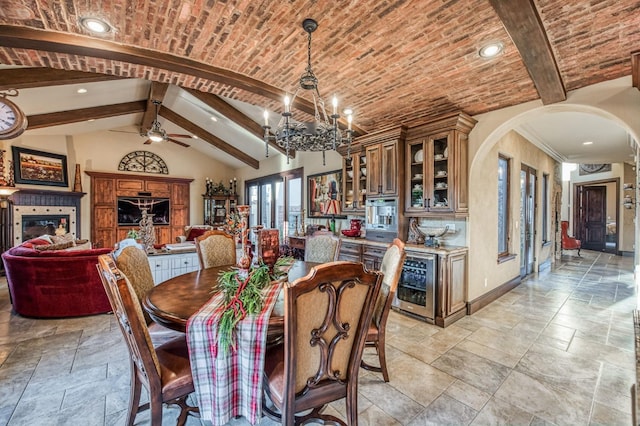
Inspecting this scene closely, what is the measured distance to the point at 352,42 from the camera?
2.51 meters

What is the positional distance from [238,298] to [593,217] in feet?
40.8

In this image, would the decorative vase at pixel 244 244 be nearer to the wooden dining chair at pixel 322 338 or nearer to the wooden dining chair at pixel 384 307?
the wooden dining chair at pixel 322 338

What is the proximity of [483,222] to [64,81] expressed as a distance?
6.15 metres

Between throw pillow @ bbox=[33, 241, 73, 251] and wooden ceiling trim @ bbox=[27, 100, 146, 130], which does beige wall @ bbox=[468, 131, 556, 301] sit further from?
wooden ceiling trim @ bbox=[27, 100, 146, 130]

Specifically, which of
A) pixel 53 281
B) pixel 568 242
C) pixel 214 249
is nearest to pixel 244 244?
pixel 214 249

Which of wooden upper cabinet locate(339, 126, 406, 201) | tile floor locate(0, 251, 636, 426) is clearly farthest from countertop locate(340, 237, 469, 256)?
tile floor locate(0, 251, 636, 426)

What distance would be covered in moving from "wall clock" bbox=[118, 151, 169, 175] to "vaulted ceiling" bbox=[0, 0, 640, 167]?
17.1 ft

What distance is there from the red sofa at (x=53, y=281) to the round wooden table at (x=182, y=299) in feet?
6.68

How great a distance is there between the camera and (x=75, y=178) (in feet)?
24.2

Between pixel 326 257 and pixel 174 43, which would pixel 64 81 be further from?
pixel 326 257

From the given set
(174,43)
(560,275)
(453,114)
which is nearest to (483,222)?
(453,114)

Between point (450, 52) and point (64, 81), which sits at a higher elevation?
point (64, 81)

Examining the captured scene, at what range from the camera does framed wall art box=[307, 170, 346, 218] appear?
213 inches

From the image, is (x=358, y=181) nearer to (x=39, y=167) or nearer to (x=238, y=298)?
(x=238, y=298)
